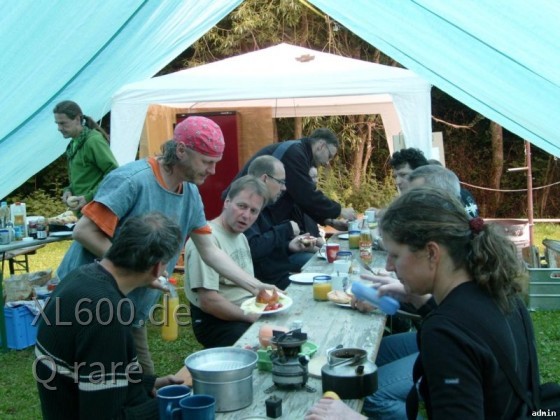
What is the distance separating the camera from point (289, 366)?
186 cm

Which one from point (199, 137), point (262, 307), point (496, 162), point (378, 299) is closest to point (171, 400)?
point (378, 299)

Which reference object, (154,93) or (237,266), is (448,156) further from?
(237,266)

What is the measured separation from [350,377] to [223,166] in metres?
6.59

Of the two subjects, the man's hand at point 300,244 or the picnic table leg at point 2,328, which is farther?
the picnic table leg at point 2,328

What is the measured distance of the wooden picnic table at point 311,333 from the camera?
175 centimetres

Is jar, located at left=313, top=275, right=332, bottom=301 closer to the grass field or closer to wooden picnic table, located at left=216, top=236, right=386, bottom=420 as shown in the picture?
wooden picnic table, located at left=216, top=236, right=386, bottom=420

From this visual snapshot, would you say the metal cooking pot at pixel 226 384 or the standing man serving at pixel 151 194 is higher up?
the standing man serving at pixel 151 194

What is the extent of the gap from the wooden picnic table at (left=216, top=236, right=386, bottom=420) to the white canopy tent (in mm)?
3205

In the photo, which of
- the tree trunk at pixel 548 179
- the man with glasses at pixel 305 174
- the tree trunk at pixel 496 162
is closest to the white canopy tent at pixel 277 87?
the man with glasses at pixel 305 174

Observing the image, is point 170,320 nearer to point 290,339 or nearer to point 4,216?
point 4,216

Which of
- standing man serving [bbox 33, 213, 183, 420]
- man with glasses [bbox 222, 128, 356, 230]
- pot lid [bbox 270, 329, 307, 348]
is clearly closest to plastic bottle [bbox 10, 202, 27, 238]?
man with glasses [bbox 222, 128, 356, 230]

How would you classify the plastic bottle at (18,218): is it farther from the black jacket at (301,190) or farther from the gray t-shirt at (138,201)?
the gray t-shirt at (138,201)

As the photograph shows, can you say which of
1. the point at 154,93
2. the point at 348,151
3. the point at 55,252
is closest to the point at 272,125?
the point at 154,93

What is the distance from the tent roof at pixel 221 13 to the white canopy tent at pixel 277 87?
109 cm
